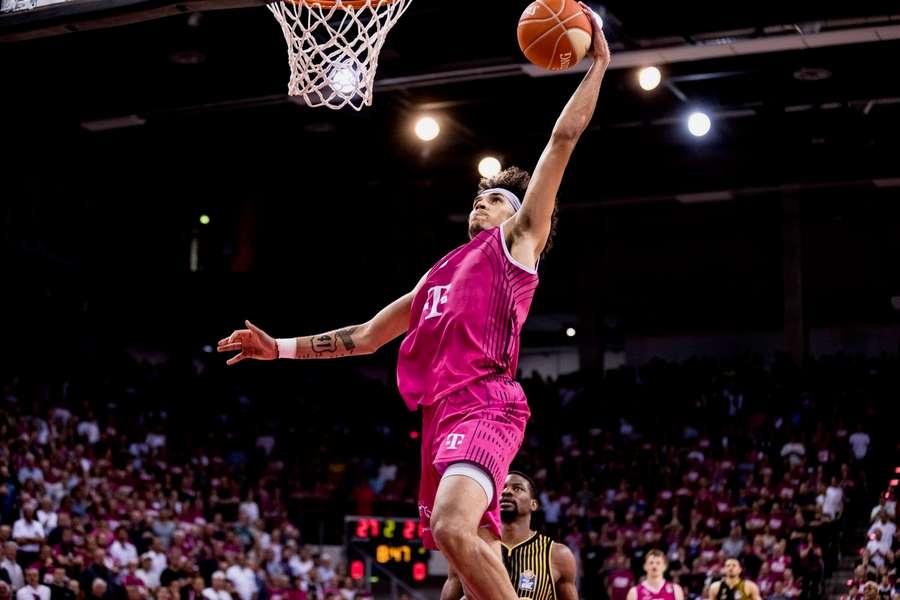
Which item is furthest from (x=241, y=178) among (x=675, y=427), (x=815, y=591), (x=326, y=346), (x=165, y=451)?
(x=326, y=346)

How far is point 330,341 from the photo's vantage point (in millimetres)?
5484

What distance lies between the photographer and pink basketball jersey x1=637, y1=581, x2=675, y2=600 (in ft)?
34.1

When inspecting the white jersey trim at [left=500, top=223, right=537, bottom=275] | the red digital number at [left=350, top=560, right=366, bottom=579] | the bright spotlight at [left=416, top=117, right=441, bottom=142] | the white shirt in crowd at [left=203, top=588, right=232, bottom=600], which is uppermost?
the bright spotlight at [left=416, top=117, right=441, bottom=142]

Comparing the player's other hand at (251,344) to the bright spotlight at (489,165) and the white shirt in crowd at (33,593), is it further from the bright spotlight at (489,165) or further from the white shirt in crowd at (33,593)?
the bright spotlight at (489,165)

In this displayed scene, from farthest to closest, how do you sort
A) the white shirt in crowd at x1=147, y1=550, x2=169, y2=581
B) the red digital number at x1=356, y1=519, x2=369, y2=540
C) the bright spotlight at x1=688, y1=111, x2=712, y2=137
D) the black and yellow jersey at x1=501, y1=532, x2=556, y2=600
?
1. the red digital number at x1=356, y1=519, x2=369, y2=540
2. the bright spotlight at x1=688, y1=111, x2=712, y2=137
3. the white shirt in crowd at x1=147, y1=550, x2=169, y2=581
4. the black and yellow jersey at x1=501, y1=532, x2=556, y2=600

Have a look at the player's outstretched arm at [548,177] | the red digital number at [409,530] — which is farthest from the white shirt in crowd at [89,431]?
the player's outstretched arm at [548,177]

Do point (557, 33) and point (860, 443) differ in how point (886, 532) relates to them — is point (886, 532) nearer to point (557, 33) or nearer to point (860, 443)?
point (860, 443)

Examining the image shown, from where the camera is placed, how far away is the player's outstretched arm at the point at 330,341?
17.5 ft

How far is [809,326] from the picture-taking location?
26000 millimetres

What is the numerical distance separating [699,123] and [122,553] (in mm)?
9357

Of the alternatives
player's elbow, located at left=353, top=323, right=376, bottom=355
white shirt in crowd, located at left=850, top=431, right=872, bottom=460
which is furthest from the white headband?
white shirt in crowd, located at left=850, top=431, right=872, bottom=460

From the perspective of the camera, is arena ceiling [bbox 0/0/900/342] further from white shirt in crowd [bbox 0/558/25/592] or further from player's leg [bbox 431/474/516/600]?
player's leg [bbox 431/474/516/600]

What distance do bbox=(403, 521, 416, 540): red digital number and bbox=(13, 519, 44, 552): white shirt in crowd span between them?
6.35 m

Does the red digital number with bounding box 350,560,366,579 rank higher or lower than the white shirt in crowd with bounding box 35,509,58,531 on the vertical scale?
lower
